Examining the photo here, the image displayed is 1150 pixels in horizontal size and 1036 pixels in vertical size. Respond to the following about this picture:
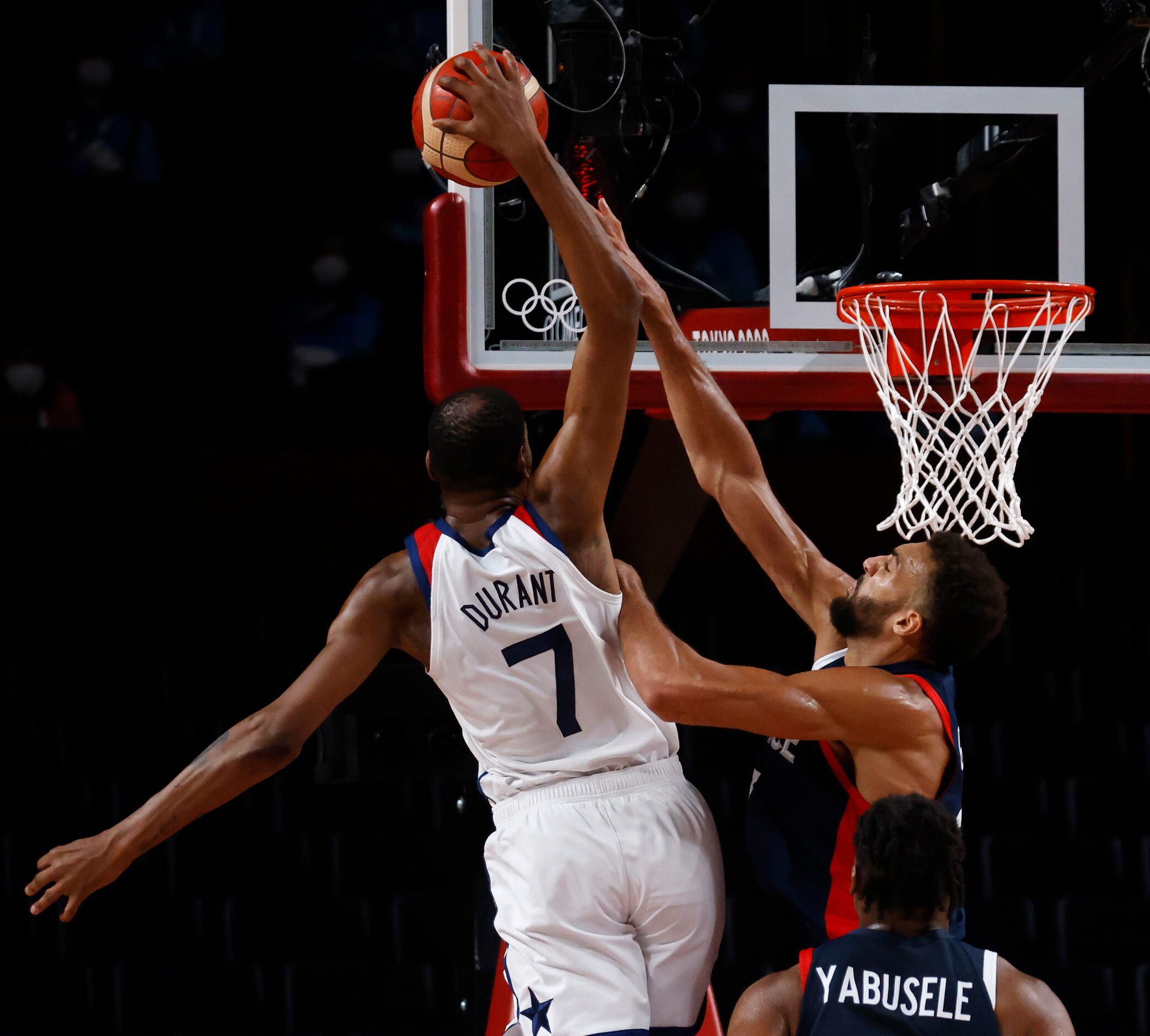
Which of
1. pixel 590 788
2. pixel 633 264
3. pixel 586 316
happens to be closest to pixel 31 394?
pixel 633 264

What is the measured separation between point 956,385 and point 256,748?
2.06 meters

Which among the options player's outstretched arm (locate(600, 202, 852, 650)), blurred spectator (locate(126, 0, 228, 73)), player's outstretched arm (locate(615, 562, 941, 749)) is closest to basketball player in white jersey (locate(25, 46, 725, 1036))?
player's outstretched arm (locate(615, 562, 941, 749))

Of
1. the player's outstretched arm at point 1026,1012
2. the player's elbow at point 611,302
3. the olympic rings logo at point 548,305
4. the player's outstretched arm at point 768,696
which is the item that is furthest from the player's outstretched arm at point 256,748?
the player's outstretched arm at point 1026,1012

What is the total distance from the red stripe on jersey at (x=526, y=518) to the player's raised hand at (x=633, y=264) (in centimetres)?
83

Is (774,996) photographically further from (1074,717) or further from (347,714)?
(1074,717)

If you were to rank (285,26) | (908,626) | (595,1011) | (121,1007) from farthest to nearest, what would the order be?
(285,26), (121,1007), (908,626), (595,1011)

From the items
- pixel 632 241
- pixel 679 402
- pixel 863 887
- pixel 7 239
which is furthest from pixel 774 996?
pixel 7 239

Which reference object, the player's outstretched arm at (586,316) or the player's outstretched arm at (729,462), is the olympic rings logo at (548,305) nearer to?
the player's outstretched arm at (729,462)

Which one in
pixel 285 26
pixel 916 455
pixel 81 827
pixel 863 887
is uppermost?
pixel 285 26

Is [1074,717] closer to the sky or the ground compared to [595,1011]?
closer to the ground

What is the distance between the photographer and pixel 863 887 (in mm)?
2541

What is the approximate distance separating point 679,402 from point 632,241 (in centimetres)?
84

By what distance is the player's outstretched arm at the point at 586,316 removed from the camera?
2623 millimetres

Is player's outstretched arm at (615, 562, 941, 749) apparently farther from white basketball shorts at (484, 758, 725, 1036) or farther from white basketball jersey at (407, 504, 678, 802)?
white basketball shorts at (484, 758, 725, 1036)
